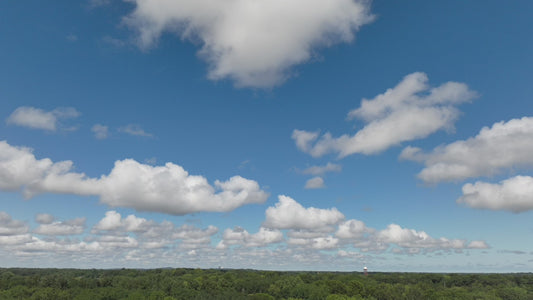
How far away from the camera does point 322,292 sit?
7136 inches

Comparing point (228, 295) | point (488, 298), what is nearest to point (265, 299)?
point (228, 295)

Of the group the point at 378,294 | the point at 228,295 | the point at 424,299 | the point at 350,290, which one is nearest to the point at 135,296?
the point at 228,295

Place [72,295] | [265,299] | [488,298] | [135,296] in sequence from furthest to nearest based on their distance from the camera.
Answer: [488,298] → [72,295] → [265,299] → [135,296]

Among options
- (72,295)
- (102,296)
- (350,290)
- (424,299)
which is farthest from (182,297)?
(424,299)

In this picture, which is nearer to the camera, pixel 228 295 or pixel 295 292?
pixel 228 295

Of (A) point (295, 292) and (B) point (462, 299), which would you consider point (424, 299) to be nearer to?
(B) point (462, 299)

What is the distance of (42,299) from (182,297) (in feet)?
194

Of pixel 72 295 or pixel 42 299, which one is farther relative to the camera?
pixel 72 295

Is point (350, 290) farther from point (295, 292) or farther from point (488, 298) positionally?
point (488, 298)

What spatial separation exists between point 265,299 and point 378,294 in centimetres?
6731

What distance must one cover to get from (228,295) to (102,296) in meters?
56.3

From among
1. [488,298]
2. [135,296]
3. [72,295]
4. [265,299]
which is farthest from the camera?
[488,298]

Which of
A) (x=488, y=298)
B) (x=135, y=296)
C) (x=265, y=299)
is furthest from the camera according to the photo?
(x=488, y=298)

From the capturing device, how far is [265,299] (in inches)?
6348
